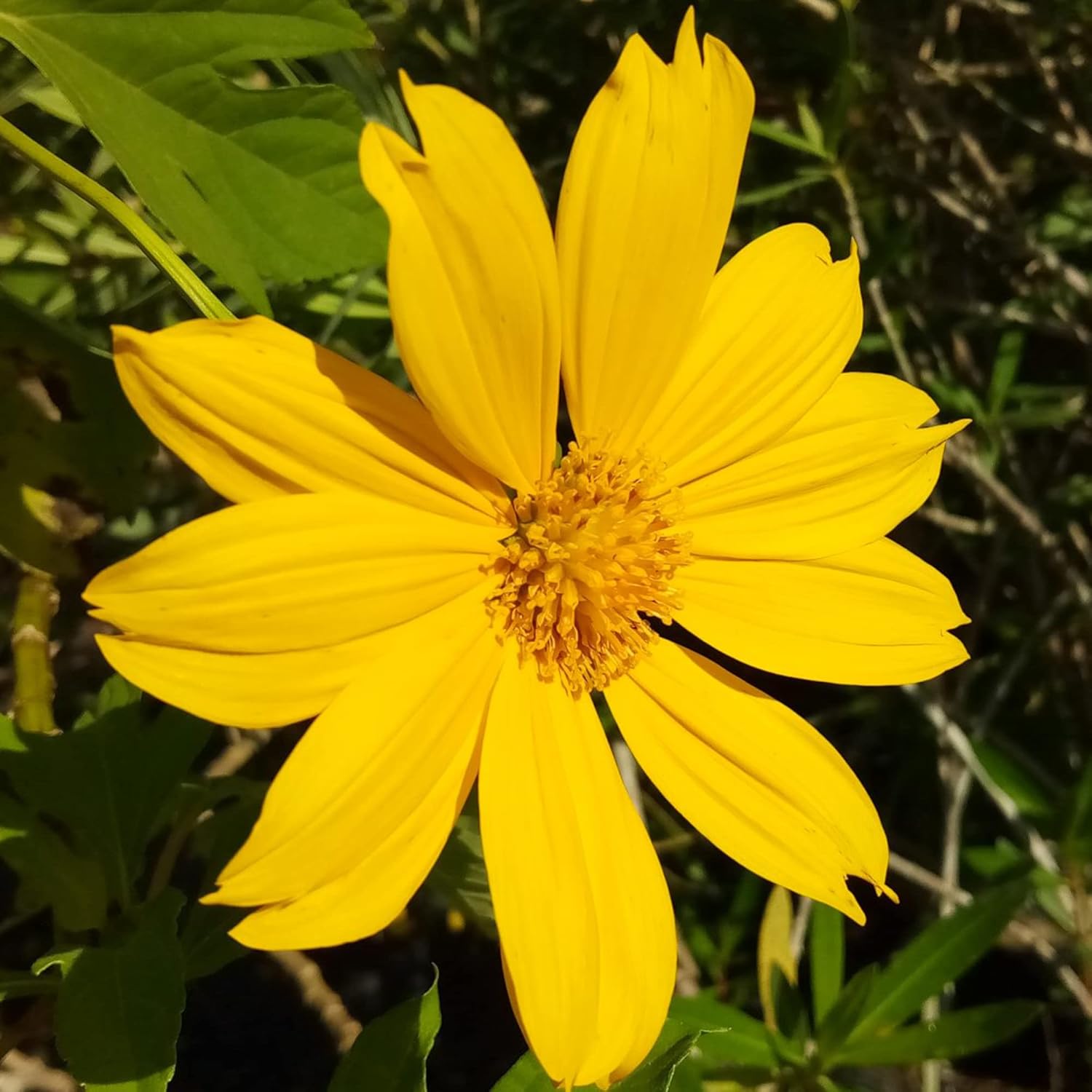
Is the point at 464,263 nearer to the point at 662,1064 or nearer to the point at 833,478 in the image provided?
the point at 833,478

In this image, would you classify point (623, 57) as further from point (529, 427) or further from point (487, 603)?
point (487, 603)

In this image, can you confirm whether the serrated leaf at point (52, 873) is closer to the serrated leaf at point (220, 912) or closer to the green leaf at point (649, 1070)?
the serrated leaf at point (220, 912)

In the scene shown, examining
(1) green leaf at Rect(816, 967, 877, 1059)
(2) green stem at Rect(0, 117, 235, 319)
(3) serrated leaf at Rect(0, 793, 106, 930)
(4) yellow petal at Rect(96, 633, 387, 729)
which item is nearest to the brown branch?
(3) serrated leaf at Rect(0, 793, 106, 930)

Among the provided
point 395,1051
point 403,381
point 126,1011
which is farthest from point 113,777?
point 403,381

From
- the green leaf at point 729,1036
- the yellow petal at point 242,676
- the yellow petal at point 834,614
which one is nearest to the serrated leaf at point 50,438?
the yellow petal at point 242,676

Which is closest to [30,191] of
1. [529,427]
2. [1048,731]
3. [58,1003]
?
[529,427]

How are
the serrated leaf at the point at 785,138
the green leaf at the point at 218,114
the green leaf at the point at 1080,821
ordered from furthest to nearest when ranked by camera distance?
1. the green leaf at the point at 1080,821
2. the serrated leaf at the point at 785,138
3. the green leaf at the point at 218,114

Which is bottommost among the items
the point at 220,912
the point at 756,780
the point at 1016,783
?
the point at 1016,783
